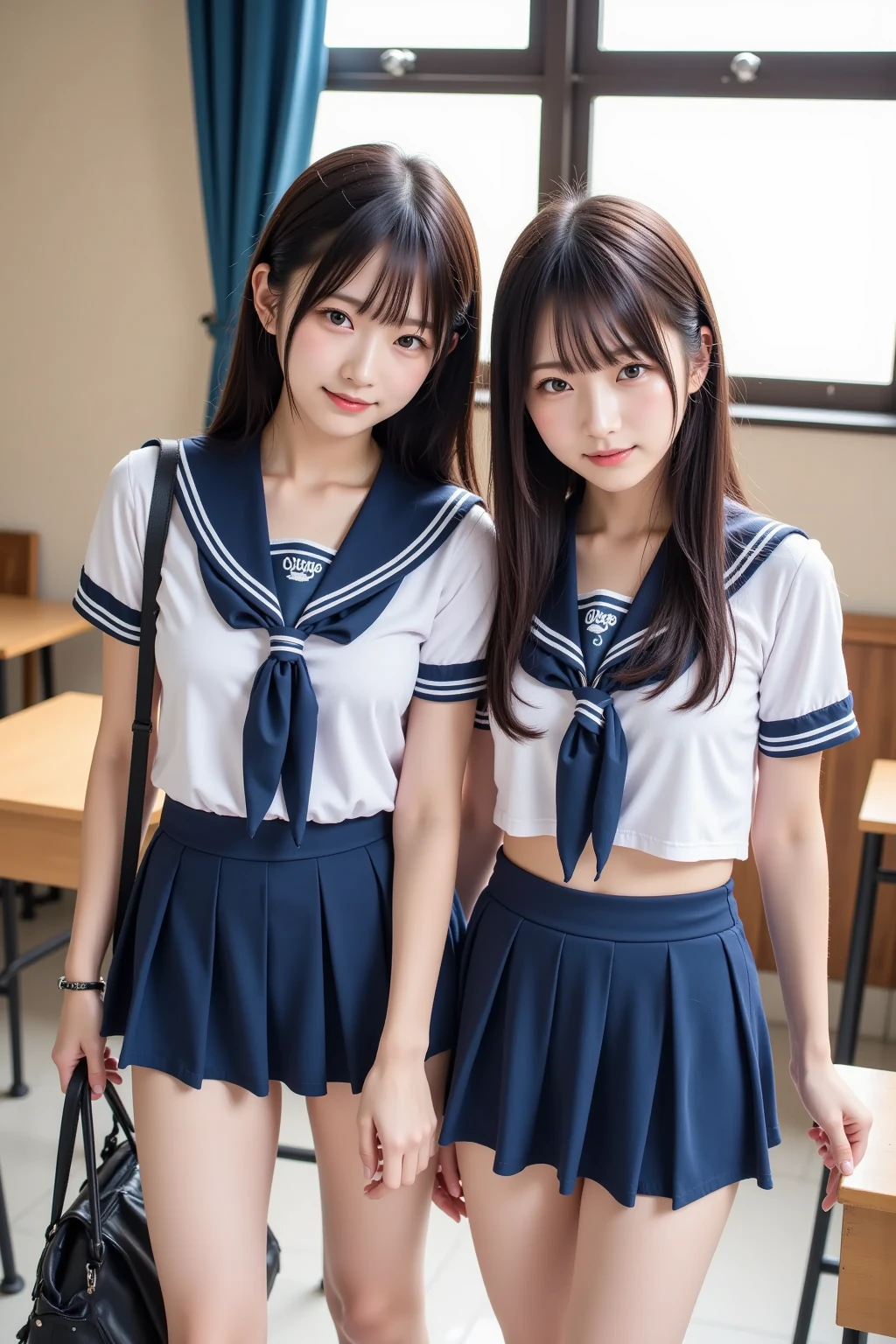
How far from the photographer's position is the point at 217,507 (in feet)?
4.33

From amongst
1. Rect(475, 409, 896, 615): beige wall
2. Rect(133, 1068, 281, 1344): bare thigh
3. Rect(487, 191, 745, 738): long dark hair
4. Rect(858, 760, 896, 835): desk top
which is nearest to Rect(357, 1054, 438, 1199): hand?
Rect(133, 1068, 281, 1344): bare thigh

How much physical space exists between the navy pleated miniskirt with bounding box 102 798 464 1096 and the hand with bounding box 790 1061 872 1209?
0.38 m

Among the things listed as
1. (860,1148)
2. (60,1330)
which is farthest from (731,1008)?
(60,1330)

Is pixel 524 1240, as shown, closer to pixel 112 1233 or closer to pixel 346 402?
pixel 112 1233

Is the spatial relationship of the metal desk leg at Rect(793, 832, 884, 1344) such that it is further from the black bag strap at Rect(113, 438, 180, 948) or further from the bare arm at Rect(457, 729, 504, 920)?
the black bag strap at Rect(113, 438, 180, 948)

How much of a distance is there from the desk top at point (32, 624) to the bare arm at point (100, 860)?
1.73 meters

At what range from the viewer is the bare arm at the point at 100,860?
1.37 meters

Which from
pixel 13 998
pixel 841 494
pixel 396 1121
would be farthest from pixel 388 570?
pixel 841 494

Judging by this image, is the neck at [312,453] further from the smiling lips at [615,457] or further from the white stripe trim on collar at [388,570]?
the smiling lips at [615,457]

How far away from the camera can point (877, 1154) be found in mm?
1352

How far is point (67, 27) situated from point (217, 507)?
Result: 105 inches

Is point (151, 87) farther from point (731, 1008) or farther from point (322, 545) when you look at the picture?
point (731, 1008)

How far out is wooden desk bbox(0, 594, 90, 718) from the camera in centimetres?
A: 311

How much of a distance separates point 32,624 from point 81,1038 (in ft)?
6.93
